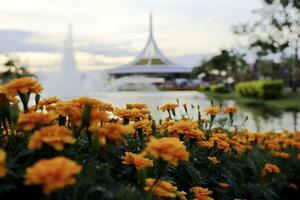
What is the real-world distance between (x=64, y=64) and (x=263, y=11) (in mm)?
16464

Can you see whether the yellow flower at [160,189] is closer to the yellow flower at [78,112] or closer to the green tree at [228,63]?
the yellow flower at [78,112]

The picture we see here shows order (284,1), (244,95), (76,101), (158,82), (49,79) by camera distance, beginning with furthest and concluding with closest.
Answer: (158,82)
(244,95)
(49,79)
(284,1)
(76,101)

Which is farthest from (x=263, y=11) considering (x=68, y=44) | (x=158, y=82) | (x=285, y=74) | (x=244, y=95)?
(x=158, y=82)

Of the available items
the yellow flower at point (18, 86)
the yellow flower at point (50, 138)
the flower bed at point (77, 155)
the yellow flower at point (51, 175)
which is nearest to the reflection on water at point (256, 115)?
the flower bed at point (77, 155)

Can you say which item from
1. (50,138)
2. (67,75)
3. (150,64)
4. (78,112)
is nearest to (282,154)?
(78,112)

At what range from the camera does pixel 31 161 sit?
1.45m

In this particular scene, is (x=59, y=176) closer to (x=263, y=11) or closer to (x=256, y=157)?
(x=256, y=157)

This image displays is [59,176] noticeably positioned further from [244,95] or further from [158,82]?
[158,82]

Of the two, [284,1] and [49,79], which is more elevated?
[284,1]

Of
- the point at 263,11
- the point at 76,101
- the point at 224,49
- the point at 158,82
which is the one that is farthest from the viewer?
the point at 158,82

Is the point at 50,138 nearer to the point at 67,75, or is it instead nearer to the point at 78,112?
the point at 78,112

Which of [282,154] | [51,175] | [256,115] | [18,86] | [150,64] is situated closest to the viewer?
[51,175]

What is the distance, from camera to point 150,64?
276 feet

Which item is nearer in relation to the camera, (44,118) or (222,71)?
(44,118)
